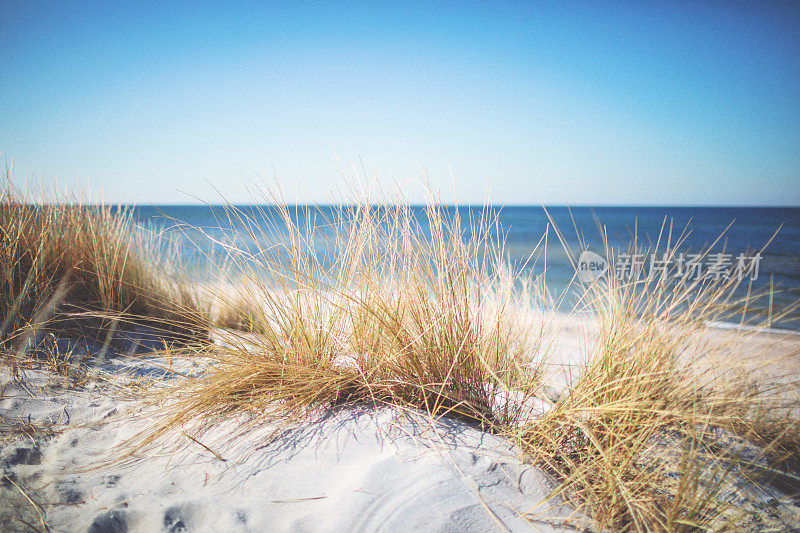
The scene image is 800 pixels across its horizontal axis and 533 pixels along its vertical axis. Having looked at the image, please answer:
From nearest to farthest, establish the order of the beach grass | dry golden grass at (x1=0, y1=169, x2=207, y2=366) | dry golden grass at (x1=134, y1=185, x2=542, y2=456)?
the beach grass, dry golden grass at (x1=134, y1=185, x2=542, y2=456), dry golden grass at (x1=0, y1=169, x2=207, y2=366)

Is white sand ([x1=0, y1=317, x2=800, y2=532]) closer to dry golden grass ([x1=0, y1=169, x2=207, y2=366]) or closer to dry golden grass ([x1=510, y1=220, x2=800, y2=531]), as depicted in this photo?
dry golden grass ([x1=510, y1=220, x2=800, y2=531])

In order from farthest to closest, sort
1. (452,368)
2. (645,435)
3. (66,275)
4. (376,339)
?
(66,275), (376,339), (452,368), (645,435)

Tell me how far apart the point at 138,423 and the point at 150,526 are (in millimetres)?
590

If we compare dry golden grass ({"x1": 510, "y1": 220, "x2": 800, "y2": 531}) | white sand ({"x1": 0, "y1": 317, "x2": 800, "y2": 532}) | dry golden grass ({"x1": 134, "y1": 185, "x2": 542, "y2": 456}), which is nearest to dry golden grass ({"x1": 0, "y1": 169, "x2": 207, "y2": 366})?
dry golden grass ({"x1": 134, "y1": 185, "x2": 542, "y2": 456})

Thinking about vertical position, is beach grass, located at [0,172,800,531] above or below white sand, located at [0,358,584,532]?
above

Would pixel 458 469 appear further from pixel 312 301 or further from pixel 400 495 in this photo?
pixel 312 301

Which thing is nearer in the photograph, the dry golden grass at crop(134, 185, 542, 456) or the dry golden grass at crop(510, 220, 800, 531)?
the dry golden grass at crop(510, 220, 800, 531)

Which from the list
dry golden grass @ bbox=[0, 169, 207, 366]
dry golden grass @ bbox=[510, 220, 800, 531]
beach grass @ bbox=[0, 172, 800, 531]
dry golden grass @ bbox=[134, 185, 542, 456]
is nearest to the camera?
dry golden grass @ bbox=[510, 220, 800, 531]

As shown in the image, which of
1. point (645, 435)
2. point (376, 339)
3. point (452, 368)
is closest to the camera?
point (645, 435)

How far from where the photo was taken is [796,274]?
9.02 meters

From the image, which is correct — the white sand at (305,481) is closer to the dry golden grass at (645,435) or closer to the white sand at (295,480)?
the white sand at (295,480)

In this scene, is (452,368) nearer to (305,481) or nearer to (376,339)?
(376,339)

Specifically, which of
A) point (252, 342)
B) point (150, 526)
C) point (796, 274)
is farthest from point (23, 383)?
point (796, 274)

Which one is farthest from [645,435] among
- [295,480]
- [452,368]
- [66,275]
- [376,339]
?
[66,275]
